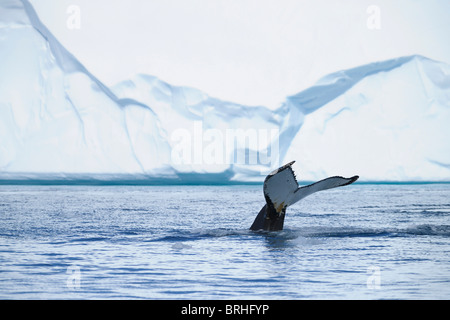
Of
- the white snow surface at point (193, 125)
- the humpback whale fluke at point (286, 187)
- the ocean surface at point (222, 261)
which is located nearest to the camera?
the ocean surface at point (222, 261)

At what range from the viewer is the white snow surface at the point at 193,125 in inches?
1442

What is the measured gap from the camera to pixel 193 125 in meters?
37.1

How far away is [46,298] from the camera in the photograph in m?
6.73

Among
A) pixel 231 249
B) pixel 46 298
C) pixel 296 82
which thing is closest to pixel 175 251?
pixel 231 249

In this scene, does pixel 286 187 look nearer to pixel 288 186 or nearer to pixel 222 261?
pixel 288 186

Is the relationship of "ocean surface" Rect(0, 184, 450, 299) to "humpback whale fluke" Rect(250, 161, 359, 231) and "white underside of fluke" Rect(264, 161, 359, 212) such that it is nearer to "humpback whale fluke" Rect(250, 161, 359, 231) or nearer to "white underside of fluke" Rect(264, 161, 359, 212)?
"humpback whale fluke" Rect(250, 161, 359, 231)

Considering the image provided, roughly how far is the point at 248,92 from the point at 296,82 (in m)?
2.81

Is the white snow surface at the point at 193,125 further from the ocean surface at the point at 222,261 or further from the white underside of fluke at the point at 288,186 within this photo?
the white underside of fluke at the point at 288,186

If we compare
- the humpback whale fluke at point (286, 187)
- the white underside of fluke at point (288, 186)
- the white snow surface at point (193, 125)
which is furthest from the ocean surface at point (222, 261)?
the white snow surface at point (193, 125)

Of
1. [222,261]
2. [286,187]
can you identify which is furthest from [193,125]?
[222,261]

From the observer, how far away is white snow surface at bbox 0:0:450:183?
36625mm

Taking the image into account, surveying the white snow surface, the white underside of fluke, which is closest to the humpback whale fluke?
the white underside of fluke

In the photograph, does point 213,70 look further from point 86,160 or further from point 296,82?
point 86,160
